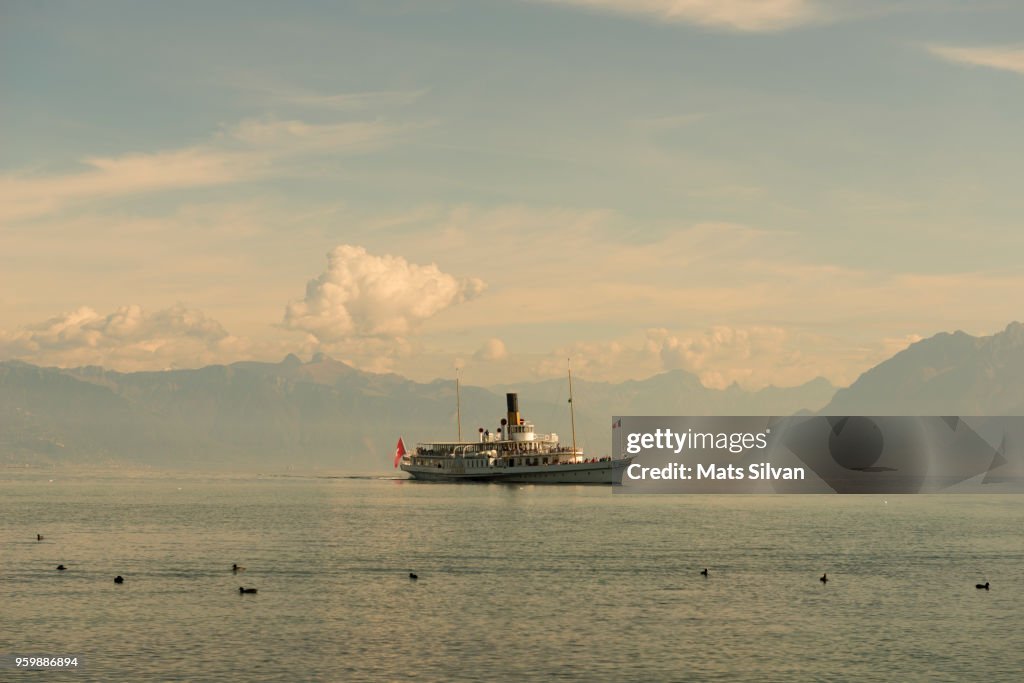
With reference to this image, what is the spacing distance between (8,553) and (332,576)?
1392 inches

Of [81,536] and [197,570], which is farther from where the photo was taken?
[81,536]

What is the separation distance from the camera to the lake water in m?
64.1

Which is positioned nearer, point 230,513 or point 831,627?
point 831,627

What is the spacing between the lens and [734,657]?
66.0 metres

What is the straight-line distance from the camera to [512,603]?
83250 millimetres

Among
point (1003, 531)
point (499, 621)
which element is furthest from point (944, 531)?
point (499, 621)

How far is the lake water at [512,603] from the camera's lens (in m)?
64.1

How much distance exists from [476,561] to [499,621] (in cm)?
3253

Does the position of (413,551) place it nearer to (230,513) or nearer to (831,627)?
(831,627)

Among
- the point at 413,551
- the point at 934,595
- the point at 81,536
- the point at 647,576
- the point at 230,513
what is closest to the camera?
the point at 934,595

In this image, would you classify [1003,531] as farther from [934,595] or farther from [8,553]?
Answer: [8,553]

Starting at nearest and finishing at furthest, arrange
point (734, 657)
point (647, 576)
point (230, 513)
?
point (734, 657) < point (647, 576) < point (230, 513)

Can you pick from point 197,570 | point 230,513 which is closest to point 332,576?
point 197,570

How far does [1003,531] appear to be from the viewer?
152625 millimetres
